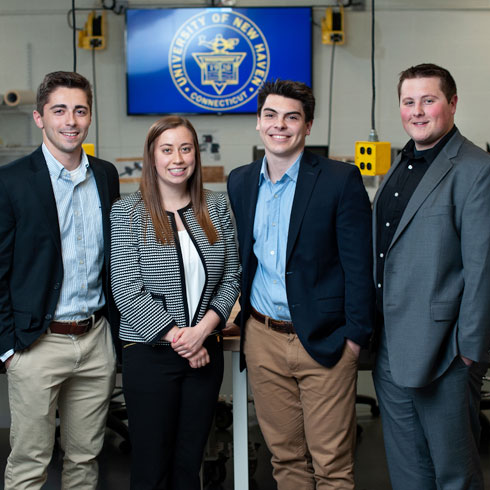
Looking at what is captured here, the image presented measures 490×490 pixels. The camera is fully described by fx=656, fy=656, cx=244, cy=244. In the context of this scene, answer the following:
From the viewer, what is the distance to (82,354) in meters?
2.06

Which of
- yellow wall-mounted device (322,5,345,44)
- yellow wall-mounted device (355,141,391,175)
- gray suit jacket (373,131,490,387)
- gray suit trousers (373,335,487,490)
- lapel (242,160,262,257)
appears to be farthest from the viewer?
yellow wall-mounted device (322,5,345,44)

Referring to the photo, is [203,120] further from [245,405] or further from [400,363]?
[400,363]

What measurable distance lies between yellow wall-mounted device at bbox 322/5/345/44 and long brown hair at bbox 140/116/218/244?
12.2 feet

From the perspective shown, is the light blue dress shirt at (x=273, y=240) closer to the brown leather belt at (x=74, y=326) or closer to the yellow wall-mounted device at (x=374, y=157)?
the brown leather belt at (x=74, y=326)

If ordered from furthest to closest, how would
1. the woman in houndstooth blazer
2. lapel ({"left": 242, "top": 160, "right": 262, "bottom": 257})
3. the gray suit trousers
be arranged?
lapel ({"left": 242, "top": 160, "right": 262, "bottom": 257}), the woman in houndstooth blazer, the gray suit trousers

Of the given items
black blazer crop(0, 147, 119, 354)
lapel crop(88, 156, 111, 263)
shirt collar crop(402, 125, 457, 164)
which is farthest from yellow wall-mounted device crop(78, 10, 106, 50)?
shirt collar crop(402, 125, 457, 164)

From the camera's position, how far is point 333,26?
5.40 meters

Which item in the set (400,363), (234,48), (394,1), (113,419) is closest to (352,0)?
(394,1)

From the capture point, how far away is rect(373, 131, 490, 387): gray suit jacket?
5.78 feet

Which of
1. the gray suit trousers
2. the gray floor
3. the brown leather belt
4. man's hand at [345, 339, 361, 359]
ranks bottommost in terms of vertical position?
the gray floor

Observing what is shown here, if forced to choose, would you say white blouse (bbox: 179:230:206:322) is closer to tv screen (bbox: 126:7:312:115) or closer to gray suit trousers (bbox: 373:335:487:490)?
gray suit trousers (bbox: 373:335:487:490)

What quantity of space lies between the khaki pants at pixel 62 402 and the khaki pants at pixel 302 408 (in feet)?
1.62

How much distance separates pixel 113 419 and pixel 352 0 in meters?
3.98

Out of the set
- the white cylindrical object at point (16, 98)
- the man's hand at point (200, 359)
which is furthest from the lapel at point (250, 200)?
the white cylindrical object at point (16, 98)
